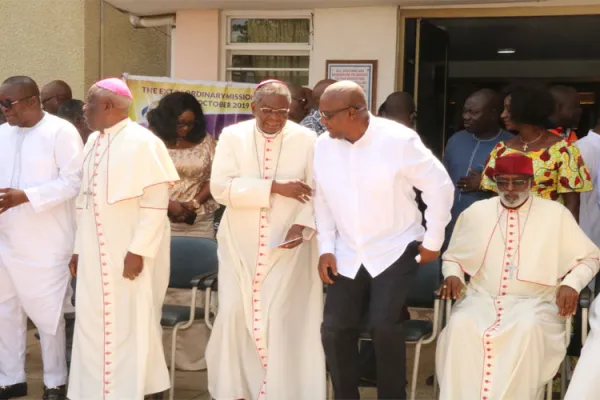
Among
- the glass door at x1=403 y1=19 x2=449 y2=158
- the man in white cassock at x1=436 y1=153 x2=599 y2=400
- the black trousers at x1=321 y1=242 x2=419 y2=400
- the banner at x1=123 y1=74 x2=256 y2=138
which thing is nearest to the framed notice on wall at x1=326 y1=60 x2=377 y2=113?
the glass door at x1=403 y1=19 x2=449 y2=158

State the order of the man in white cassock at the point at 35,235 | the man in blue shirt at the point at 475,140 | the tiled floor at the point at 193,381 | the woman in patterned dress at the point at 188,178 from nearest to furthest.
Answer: the man in white cassock at the point at 35,235 < the tiled floor at the point at 193,381 < the man in blue shirt at the point at 475,140 < the woman in patterned dress at the point at 188,178

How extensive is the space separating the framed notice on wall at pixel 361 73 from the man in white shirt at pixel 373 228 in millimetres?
3416

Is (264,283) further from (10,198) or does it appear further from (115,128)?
(10,198)

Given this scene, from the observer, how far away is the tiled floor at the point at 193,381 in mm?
6793

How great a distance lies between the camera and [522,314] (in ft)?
18.3

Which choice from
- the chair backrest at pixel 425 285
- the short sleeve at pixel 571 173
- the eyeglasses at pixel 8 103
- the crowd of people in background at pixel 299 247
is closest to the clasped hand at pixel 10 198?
the crowd of people in background at pixel 299 247

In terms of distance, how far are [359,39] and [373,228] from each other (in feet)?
12.9

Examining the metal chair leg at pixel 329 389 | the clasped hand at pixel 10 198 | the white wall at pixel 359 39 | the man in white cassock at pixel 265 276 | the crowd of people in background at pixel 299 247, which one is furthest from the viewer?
the white wall at pixel 359 39

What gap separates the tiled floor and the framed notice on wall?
249 cm

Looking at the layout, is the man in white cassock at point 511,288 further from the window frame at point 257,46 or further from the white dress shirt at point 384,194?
the window frame at point 257,46

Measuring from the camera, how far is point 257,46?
31.2ft

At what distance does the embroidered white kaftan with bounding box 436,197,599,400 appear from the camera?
550cm

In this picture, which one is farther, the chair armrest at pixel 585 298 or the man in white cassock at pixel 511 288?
the chair armrest at pixel 585 298

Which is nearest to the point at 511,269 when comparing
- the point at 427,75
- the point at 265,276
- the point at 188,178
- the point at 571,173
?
the point at 571,173
